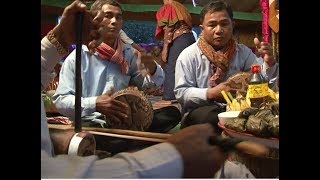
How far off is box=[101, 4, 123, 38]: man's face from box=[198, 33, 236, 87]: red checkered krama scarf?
41 centimetres

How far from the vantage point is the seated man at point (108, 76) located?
221cm

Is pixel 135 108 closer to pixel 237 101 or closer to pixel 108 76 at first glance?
pixel 108 76

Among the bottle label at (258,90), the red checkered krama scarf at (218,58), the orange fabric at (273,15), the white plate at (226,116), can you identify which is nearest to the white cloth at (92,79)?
the red checkered krama scarf at (218,58)

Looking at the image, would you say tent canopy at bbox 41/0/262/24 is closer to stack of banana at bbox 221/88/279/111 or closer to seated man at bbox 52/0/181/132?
seated man at bbox 52/0/181/132

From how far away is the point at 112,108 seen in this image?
7.30 feet

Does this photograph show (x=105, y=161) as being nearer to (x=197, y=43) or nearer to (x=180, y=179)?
(x=180, y=179)

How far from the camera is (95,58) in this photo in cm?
223

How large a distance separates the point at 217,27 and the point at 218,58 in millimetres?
154

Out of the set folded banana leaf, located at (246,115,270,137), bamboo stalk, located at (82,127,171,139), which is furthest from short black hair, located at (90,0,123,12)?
folded banana leaf, located at (246,115,270,137)

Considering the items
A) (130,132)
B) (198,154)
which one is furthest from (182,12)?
(198,154)

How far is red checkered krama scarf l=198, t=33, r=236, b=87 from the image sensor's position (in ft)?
7.34

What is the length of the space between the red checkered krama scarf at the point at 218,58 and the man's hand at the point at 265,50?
0.39 ft

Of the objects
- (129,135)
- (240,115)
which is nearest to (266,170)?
(240,115)

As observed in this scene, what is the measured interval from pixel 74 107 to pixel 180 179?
2.15 feet
